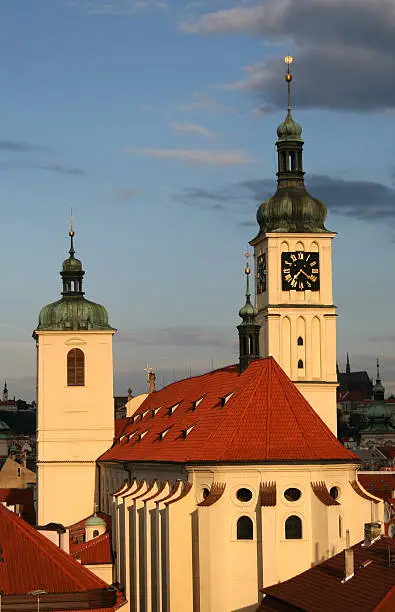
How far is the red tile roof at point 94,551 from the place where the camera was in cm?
8388

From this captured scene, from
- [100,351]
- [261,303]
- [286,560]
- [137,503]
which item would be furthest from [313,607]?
[261,303]

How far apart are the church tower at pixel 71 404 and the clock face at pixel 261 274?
1241 centimetres

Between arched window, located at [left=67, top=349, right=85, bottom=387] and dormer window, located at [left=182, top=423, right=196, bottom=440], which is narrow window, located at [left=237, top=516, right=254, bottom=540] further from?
arched window, located at [left=67, top=349, right=85, bottom=387]

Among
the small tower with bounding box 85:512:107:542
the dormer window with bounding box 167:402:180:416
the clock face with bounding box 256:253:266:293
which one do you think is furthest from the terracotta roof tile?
the clock face with bounding box 256:253:266:293

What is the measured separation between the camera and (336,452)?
235 ft

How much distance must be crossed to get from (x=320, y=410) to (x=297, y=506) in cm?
3298

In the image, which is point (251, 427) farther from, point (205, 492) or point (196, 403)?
point (196, 403)

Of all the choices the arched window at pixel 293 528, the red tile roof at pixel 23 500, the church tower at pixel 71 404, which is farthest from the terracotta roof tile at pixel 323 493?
the red tile roof at pixel 23 500

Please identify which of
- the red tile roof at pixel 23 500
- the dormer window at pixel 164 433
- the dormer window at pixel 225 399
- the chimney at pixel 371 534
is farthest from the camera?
Answer: the red tile roof at pixel 23 500

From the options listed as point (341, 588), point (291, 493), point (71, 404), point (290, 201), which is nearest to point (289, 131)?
point (290, 201)

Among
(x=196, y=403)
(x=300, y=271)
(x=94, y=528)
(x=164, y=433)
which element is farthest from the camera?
(x=300, y=271)

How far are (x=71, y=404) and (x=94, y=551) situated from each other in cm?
1550

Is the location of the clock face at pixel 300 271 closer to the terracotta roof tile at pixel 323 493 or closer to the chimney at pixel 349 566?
the terracotta roof tile at pixel 323 493

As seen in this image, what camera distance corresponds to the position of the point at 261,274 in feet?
352
